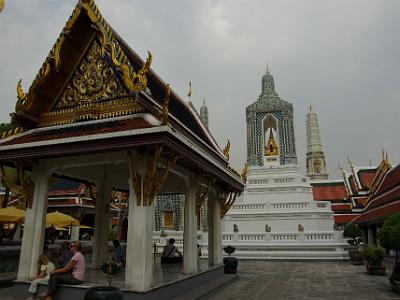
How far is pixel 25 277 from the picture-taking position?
24.0 feet

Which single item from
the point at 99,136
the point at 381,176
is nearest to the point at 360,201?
the point at 381,176

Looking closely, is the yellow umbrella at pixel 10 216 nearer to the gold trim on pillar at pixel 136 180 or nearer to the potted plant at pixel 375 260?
the gold trim on pillar at pixel 136 180

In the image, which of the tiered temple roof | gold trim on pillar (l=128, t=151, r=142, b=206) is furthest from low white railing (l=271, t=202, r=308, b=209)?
gold trim on pillar (l=128, t=151, r=142, b=206)

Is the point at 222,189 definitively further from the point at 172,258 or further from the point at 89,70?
the point at 89,70

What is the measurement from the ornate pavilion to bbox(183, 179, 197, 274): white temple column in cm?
2

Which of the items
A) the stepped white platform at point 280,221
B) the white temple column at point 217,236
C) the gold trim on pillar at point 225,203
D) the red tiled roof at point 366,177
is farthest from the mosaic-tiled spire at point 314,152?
the white temple column at point 217,236

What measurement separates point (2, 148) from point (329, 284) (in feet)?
32.0

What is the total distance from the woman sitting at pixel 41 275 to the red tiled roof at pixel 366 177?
28277 mm

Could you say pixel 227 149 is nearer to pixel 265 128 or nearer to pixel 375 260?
pixel 375 260

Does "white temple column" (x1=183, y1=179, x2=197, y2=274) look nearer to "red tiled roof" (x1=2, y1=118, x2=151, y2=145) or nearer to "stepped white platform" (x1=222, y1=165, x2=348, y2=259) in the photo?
"red tiled roof" (x1=2, y1=118, x2=151, y2=145)

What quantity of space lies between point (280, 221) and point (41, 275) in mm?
18379

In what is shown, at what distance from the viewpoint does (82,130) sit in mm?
7363

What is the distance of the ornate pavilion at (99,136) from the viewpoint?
21.0 feet

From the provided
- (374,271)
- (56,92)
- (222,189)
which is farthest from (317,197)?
(56,92)
